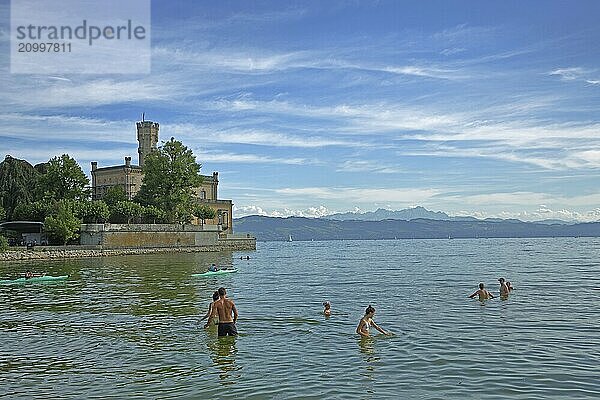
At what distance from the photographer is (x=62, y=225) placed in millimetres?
72062

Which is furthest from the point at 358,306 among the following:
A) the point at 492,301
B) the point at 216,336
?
the point at 216,336

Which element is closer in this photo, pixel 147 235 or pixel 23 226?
pixel 23 226

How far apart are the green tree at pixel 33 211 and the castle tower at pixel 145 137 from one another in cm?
3660

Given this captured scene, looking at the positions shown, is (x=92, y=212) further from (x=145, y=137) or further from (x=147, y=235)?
(x=145, y=137)

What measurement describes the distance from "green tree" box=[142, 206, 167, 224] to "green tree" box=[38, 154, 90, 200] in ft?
28.1

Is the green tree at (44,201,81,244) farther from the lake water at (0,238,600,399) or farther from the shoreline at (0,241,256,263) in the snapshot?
the lake water at (0,238,600,399)

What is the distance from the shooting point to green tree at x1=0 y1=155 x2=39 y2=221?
79250 millimetres

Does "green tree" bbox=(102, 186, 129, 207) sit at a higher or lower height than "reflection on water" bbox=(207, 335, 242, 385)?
higher

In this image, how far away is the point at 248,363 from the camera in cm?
1650

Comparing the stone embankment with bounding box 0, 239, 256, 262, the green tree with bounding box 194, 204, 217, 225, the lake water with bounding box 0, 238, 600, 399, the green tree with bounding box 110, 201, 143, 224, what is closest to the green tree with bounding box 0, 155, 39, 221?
the green tree with bounding box 110, 201, 143, 224

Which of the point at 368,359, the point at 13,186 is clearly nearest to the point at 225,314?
the point at 368,359

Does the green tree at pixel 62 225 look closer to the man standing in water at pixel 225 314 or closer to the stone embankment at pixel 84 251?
the stone embankment at pixel 84 251

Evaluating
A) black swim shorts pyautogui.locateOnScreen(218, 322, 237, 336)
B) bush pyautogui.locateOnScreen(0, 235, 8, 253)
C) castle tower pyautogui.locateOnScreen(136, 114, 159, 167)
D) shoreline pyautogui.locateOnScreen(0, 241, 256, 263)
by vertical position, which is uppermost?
castle tower pyautogui.locateOnScreen(136, 114, 159, 167)

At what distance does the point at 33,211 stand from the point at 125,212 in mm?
13316
